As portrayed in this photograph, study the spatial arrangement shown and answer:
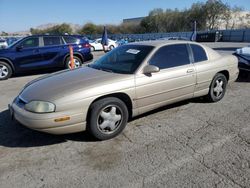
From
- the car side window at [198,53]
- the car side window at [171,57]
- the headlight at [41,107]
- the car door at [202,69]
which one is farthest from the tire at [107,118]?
the car side window at [198,53]

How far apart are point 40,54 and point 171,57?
22.1 feet

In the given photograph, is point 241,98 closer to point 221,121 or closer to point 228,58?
point 228,58

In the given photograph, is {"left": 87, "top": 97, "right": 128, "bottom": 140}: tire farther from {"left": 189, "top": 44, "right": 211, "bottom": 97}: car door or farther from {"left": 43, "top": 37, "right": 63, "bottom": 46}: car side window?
{"left": 43, "top": 37, "right": 63, "bottom": 46}: car side window

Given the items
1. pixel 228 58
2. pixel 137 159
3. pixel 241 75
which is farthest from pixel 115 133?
pixel 241 75

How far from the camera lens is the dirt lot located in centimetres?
293

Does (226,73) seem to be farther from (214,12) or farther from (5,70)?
(214,12)

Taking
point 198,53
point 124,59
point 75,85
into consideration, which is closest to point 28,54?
point 124,59

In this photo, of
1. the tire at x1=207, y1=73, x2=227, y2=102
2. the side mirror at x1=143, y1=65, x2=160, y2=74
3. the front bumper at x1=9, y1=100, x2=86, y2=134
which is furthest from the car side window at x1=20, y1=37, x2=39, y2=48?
the tire at x1=207, y1=73, x2=227, y2=102

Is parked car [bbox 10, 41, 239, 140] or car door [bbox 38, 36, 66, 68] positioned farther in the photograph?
car door [bbox 38, 36, 66, 68]

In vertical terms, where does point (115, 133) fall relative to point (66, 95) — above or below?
below

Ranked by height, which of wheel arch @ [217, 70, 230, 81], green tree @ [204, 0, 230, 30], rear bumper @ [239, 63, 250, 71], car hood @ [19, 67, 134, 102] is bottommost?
rear bumper @ [239, 63, 250, 71]

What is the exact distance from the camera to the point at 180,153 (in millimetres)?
3467

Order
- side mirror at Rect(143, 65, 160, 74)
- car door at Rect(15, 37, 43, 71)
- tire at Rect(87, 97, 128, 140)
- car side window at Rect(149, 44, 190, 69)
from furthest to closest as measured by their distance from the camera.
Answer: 1. car door at Rect(15, 37, 43, 71)
2. car side window at Rect(149, 44, 190, 69)
3. side mirror at Rect(143, 65, 160, 74)
4. tire at Rect(87, 97, 128, 140)

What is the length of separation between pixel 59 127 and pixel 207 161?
2033 millimetres
